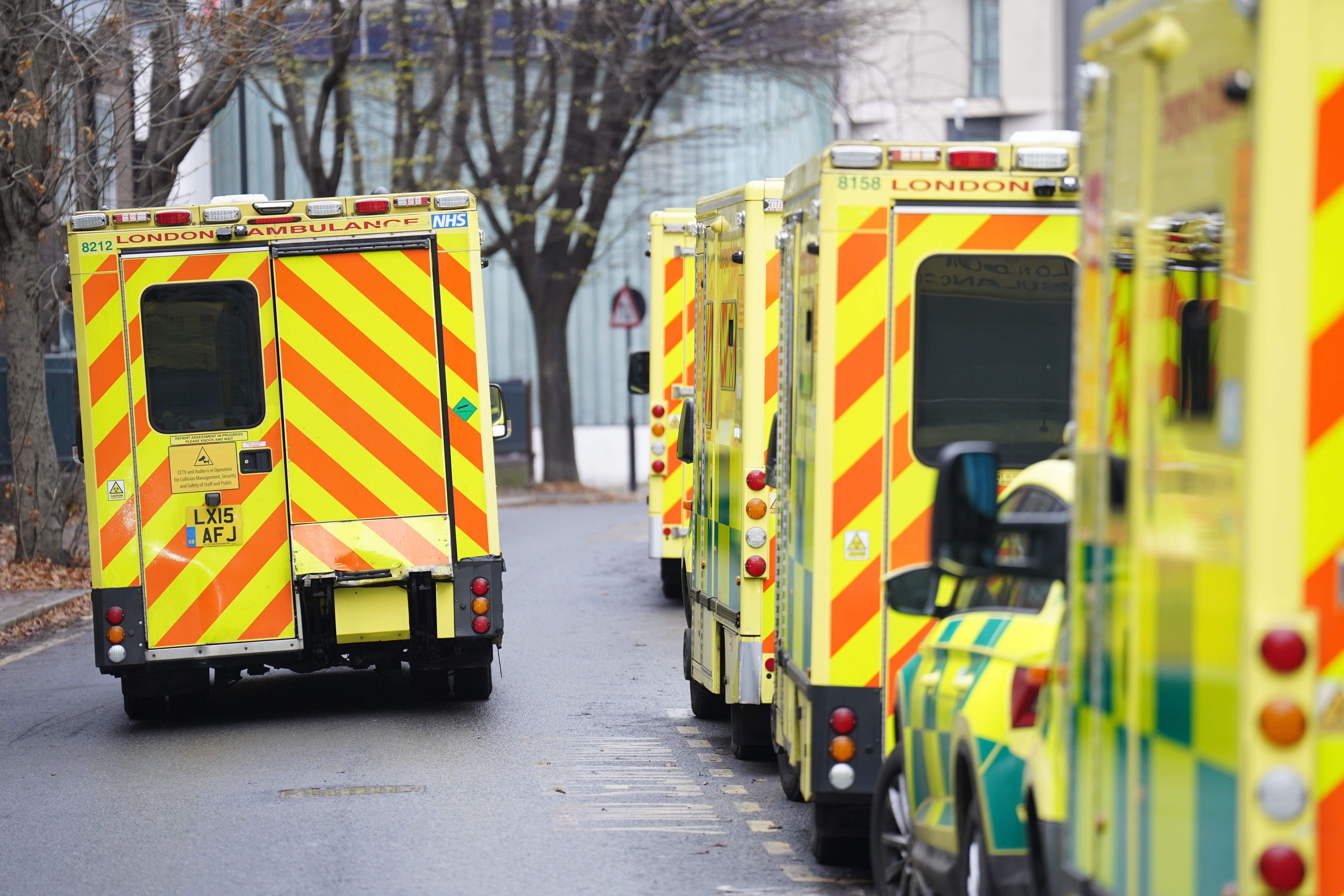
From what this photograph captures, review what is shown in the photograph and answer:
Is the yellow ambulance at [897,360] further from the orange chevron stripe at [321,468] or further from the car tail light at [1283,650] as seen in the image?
the orange chevron stripe at [321,468]

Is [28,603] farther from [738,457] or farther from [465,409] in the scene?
[738,457]

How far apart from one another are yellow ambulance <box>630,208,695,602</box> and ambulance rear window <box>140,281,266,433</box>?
15.6 ft

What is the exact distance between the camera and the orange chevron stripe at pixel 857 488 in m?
6.69

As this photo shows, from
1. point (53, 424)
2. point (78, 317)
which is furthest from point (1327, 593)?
point (53, 424)

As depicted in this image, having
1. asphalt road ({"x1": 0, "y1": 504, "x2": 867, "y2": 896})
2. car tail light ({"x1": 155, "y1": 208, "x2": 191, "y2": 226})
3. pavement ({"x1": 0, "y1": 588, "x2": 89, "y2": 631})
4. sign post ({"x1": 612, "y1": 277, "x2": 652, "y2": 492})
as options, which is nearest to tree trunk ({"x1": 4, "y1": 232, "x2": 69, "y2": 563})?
pavement ({"x1": 0, "y1": 588, "x2": 89, "y2": 631})

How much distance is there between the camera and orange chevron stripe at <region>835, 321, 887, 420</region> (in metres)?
6.66

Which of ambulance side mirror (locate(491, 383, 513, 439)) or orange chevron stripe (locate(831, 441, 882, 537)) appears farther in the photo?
ambulance side mirror (locate(491, 383, 513, 439))

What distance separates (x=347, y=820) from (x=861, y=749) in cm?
270

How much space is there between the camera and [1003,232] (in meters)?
6.79

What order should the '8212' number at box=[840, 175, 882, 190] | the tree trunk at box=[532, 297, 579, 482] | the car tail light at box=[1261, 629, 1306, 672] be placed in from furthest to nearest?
1. the tree trunk at box=[532, 297, 579, 482]
2. the '8212' number at box=[840, 175, 882, 190]
3. the car tail light at box=[1261, 629, 1306, 672]

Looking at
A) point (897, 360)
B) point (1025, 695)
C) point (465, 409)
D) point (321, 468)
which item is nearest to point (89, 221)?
point (321, 468)

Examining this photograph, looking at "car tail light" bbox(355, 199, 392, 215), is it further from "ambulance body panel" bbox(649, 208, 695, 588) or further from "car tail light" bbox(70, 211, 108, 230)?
"ambulance body panel" bbox(649, 208, 695, 588)

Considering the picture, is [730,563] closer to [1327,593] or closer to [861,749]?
[861,749]

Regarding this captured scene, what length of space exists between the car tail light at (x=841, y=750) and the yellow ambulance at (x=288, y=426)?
4.20 m
